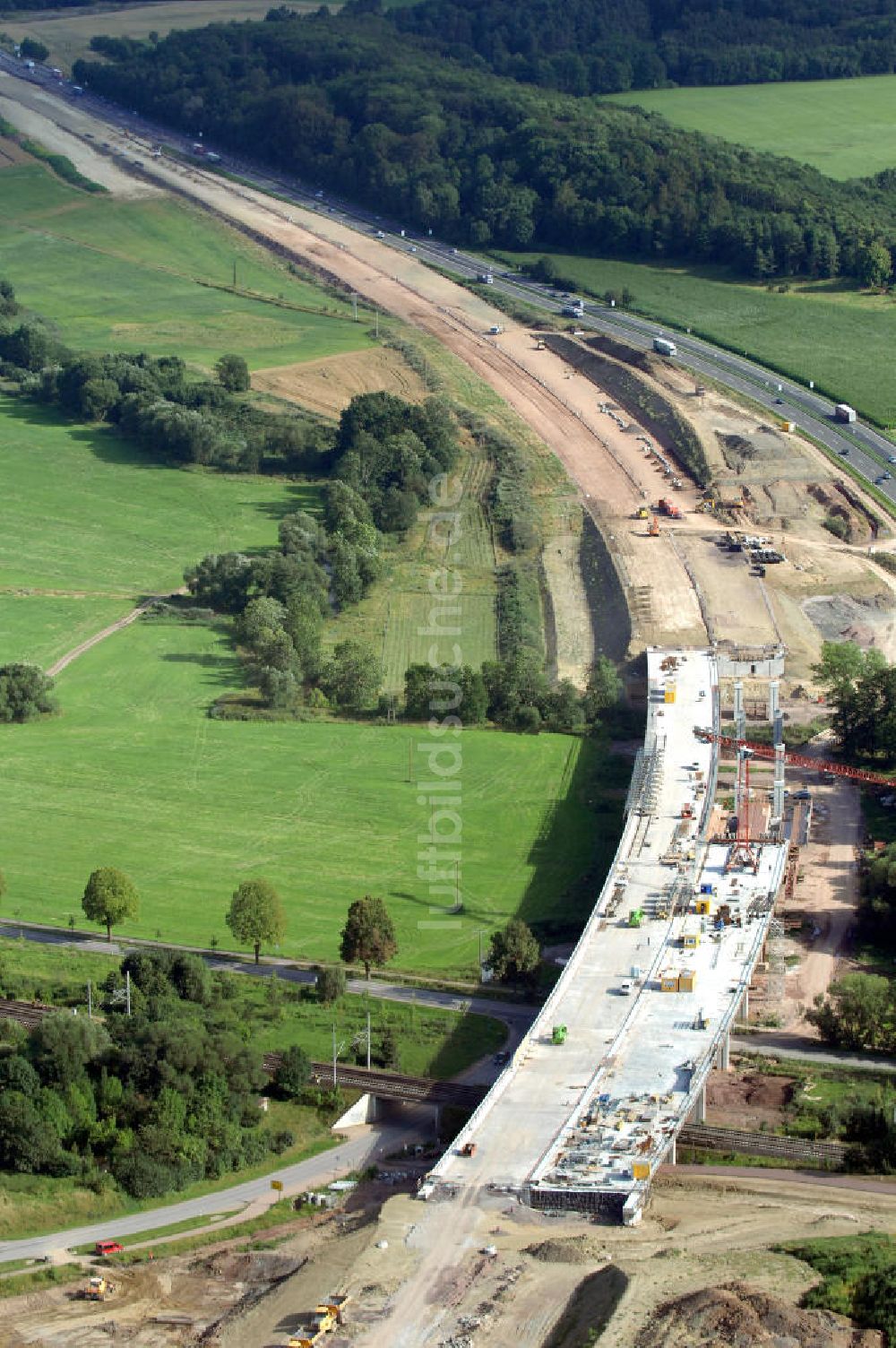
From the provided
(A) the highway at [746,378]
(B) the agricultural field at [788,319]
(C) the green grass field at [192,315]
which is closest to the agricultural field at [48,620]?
(C) the green grass field at [192,315]

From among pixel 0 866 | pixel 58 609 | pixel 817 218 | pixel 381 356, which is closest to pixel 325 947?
pixel 0 866

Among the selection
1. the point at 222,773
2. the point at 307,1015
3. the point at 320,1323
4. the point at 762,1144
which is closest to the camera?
the point at 320,1323

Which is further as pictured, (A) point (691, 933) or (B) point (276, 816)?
(B) point (276, 816)

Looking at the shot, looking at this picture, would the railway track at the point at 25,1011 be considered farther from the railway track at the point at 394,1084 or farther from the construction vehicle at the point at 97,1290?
the construction vehicle at the point at 97,1290

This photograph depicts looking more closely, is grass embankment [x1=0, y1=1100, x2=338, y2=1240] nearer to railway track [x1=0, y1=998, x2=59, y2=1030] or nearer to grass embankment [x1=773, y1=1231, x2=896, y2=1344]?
railway track [x1=0, y1=998, x2=59, y2=1030]

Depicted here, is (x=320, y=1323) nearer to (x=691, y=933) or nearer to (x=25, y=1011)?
(x=25, y=1011)

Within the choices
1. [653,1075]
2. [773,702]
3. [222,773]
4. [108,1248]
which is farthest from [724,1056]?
[773,702]
